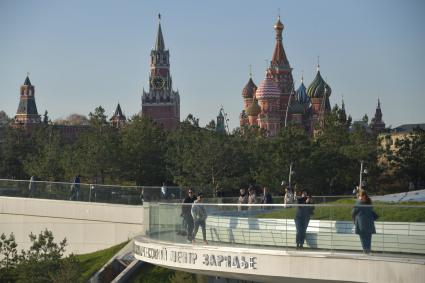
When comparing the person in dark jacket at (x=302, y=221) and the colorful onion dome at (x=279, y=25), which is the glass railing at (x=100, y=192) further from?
the colorful onion dome at (x=279, y=25)

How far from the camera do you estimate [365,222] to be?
54.0 ft

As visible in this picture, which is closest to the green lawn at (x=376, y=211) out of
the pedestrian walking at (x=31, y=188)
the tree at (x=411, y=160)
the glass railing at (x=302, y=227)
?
the glass railing at (x=302, y=227)

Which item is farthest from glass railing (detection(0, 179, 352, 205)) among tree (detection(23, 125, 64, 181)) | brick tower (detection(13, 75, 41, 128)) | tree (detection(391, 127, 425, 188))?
brick tower (detection(13, 75, 41, 128))

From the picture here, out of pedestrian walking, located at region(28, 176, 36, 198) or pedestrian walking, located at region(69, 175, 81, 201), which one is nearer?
pedestrian walking, located at region(69, 175, 81, 201)

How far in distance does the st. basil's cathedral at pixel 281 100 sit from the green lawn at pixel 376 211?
101 metres

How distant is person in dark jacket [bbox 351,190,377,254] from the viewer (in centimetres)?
1641

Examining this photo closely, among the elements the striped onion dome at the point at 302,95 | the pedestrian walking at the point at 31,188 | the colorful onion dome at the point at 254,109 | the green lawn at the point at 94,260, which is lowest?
the green lawn at the point at 94,260

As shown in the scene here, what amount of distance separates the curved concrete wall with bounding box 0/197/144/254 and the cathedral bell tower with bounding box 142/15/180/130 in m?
132

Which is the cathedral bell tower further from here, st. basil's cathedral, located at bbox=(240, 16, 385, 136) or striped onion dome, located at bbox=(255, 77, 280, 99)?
striped onion dome, located at bbox=(255, 77, 280, 99)

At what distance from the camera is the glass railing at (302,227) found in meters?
16.2

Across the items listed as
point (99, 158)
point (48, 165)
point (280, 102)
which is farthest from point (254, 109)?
point (99, 158)

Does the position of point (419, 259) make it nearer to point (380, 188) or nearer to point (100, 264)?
point (100, 264)

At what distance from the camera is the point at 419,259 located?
15.6m

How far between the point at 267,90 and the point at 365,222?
10571 cm
